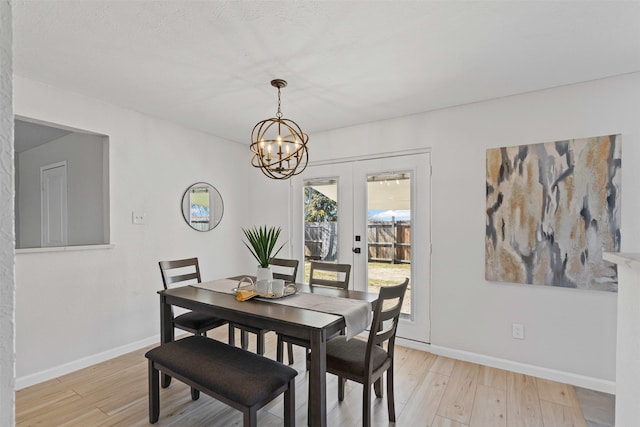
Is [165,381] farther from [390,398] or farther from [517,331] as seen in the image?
[517,331]

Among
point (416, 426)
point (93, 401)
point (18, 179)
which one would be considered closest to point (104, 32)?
point (93, 401)

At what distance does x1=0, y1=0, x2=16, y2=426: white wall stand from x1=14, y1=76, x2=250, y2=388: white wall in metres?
2.75

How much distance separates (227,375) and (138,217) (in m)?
2.19

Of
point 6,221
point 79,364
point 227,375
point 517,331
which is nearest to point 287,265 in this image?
point 227,375

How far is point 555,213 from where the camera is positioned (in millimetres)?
2570

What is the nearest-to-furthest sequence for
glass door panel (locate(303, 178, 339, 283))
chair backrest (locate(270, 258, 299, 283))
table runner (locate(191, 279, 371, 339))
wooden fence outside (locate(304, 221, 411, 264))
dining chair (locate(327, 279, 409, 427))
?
dining chair (locate(327, 279, 409, 427))
table runner (locate(191, 279, 371, 339))
chair backrest (locate(270, 258, 299, 283))
wooden fence outside (locate(304, 221, 411, 264))
glass door panel (locate(303, 178, 339, 283))

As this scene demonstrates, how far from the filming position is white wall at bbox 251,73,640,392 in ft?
7.93

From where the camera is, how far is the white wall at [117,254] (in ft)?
8.37

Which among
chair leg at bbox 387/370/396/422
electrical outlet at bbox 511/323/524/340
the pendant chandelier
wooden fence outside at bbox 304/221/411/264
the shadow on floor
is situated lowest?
the shadow on floor

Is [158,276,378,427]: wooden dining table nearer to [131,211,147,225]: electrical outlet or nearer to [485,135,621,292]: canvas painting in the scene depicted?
[131,211,147,225]: electrical outlet

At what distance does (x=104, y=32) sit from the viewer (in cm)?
187

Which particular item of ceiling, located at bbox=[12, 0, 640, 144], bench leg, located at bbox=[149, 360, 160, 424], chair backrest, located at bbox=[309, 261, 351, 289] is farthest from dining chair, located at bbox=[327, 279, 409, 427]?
ceiling, located at bbox=[12, 0, 640, 144]

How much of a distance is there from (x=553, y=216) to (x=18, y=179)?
669cm

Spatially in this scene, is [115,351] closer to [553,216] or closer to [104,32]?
[104,32]
